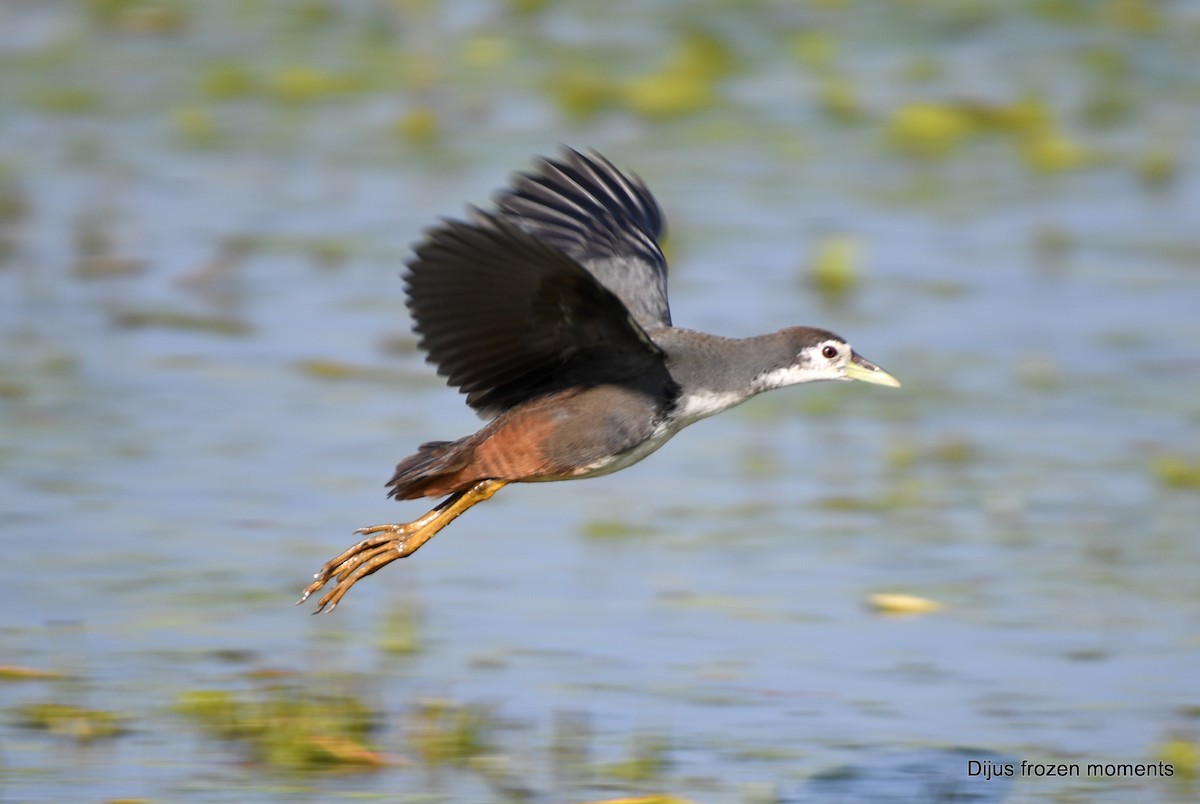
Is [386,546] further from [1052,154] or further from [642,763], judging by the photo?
[1052,154]

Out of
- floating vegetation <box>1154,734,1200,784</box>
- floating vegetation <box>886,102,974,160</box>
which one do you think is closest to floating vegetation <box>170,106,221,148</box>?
floating vegetation <box>886,102,974,160</box>

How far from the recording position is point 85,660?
7094mm

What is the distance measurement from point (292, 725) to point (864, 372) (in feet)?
6.17

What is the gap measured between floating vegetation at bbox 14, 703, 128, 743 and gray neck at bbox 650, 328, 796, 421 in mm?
1870

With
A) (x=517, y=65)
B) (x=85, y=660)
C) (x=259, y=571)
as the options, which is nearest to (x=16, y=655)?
(x=85, y=660)

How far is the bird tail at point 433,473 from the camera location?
6.09 metres

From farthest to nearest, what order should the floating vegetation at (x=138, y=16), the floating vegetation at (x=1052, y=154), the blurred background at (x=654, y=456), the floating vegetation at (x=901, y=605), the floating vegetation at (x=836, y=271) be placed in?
the floating vegetation at (x=138, y=16) < the floating vegetation at (x=1052, y=154) < the floating vegetation at (x=836, y=271) < the floating vegetation at (x=901, y=605) < the blurred background at (x=654, y=456)

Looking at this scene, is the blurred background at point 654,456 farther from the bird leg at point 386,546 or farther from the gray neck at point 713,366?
the gray neck at point 713,366

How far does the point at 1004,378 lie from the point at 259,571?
3.63m

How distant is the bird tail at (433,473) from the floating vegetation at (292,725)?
75 centimetres

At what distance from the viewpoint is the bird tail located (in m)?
6.09

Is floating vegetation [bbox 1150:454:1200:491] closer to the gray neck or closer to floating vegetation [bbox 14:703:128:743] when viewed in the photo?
the gray neck

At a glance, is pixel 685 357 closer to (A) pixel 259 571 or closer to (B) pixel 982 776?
(B) pixel 982 776

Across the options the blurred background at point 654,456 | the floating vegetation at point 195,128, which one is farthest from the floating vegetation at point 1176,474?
the floating vegetation at point 195,128
